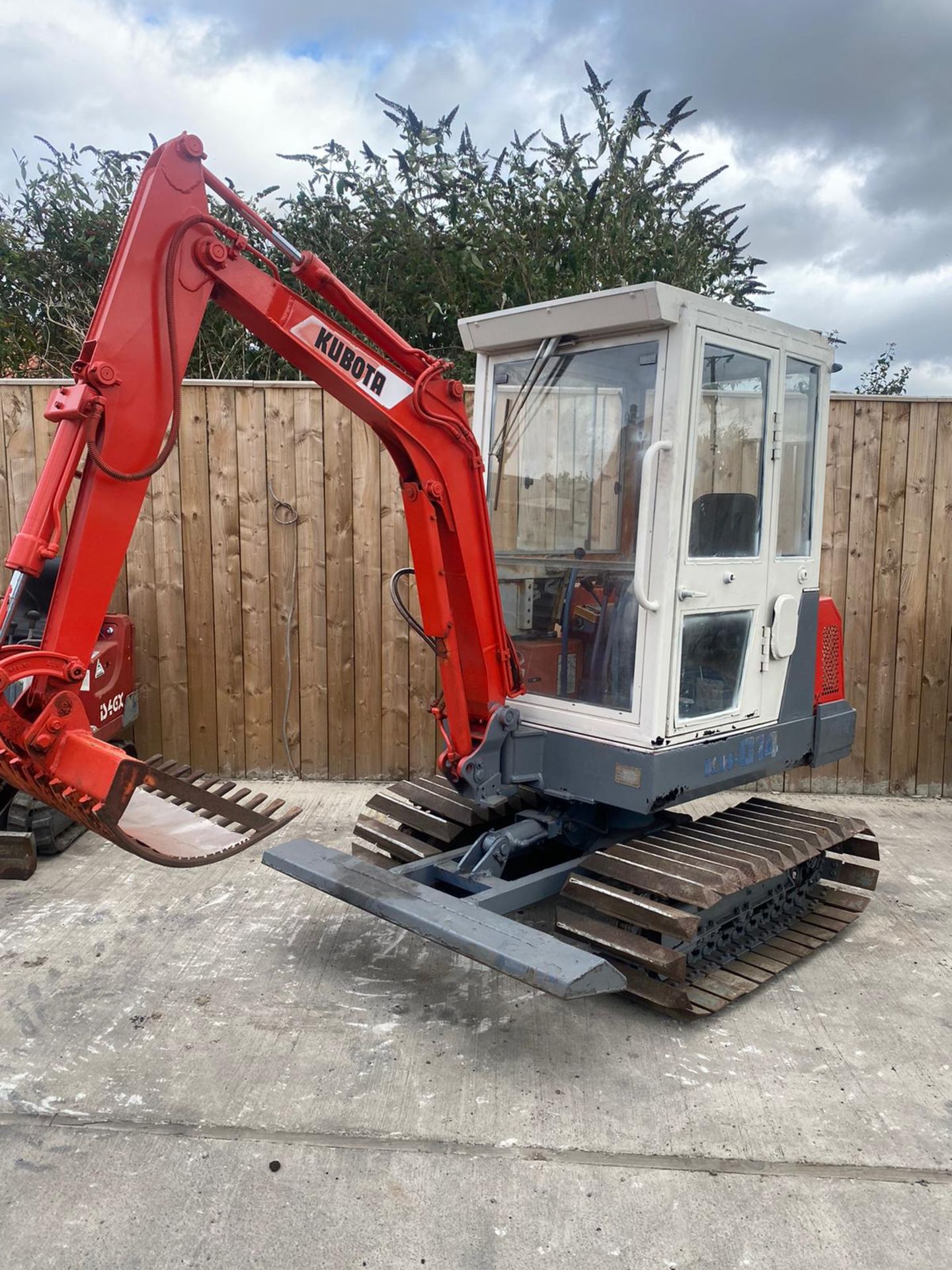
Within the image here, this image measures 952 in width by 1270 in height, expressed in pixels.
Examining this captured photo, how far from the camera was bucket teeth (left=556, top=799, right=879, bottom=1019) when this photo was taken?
3.15 meters

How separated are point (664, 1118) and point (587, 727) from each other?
1.32 meters

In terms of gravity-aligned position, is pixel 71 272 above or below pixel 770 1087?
above

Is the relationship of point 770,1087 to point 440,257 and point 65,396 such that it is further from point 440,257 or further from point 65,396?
point 440,257

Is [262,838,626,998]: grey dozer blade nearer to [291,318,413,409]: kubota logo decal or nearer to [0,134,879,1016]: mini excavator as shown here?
[0,134,879,1016]: mini excavator

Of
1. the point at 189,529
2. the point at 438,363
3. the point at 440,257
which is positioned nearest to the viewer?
the point at 438,363

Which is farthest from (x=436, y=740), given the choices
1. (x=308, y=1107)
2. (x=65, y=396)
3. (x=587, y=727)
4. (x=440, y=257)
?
(x=440, y=257)

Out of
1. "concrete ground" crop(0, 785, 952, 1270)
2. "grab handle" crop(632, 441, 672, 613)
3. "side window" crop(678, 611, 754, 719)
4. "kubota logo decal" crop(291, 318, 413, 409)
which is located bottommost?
"concrete ground" crop(0, 785, 952, 1270)

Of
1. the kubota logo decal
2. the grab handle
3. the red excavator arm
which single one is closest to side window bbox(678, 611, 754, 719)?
the grab handle

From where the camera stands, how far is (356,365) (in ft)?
10.4

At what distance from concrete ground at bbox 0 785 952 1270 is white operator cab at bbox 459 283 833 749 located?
1091 mm

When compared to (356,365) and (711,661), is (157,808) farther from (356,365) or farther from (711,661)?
(711,661)

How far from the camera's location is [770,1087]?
287cm

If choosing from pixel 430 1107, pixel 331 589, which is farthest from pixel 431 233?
pixel 430 1107

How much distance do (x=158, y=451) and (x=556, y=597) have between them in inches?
63.9
